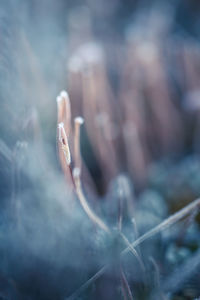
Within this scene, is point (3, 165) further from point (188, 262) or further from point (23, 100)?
point (188, 262)

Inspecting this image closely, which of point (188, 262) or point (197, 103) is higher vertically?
point (197, 103)

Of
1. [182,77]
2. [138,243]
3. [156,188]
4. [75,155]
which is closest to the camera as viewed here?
[138,243]

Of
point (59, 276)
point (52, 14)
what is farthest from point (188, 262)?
point (52, 14)

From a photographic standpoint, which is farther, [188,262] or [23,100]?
[23,100]

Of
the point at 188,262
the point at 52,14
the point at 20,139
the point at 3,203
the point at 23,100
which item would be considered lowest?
the point at 188,262

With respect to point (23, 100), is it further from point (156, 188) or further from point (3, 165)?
point (156, 188)

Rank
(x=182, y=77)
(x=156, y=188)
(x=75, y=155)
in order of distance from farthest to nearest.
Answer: (x=182, y=77) → (x=156, y=188) → (x=75, y=155)

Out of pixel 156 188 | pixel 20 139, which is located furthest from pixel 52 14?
pixel 156 188
